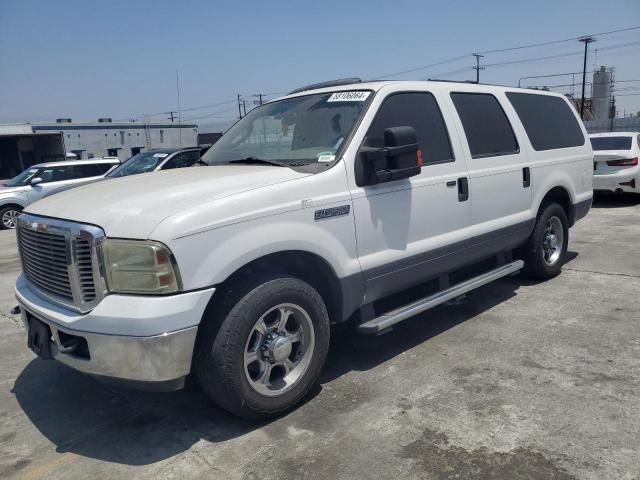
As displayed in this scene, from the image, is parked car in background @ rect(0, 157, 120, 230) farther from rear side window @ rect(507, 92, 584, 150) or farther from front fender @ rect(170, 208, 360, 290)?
front fender @ rect(170, 208, 360, 290)

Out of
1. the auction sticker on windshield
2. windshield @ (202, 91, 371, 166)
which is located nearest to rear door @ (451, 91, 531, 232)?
A: the auction sticker on windshield

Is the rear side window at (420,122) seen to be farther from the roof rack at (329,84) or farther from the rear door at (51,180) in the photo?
the rear door at (51,180)

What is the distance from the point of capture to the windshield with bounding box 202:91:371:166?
3822 millimetres

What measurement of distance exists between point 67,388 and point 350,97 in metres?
2.97

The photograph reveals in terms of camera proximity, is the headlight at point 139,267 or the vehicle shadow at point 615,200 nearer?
the headlight at point 139,267

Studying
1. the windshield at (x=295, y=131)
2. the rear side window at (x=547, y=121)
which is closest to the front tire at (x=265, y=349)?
the windshield at (x=295, y=131)

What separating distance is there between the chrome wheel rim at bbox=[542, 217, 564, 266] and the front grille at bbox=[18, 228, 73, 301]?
4801mm

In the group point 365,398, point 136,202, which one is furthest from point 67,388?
point 365,398

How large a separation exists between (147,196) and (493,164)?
3093 millimetres

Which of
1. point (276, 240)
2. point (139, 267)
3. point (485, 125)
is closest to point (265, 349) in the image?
point (276, 240)

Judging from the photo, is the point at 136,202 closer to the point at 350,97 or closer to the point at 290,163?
the point at 290,163

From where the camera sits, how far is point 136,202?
3.01m

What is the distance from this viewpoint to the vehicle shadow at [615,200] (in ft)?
37.8

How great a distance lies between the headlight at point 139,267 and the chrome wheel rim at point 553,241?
14.7 ft
